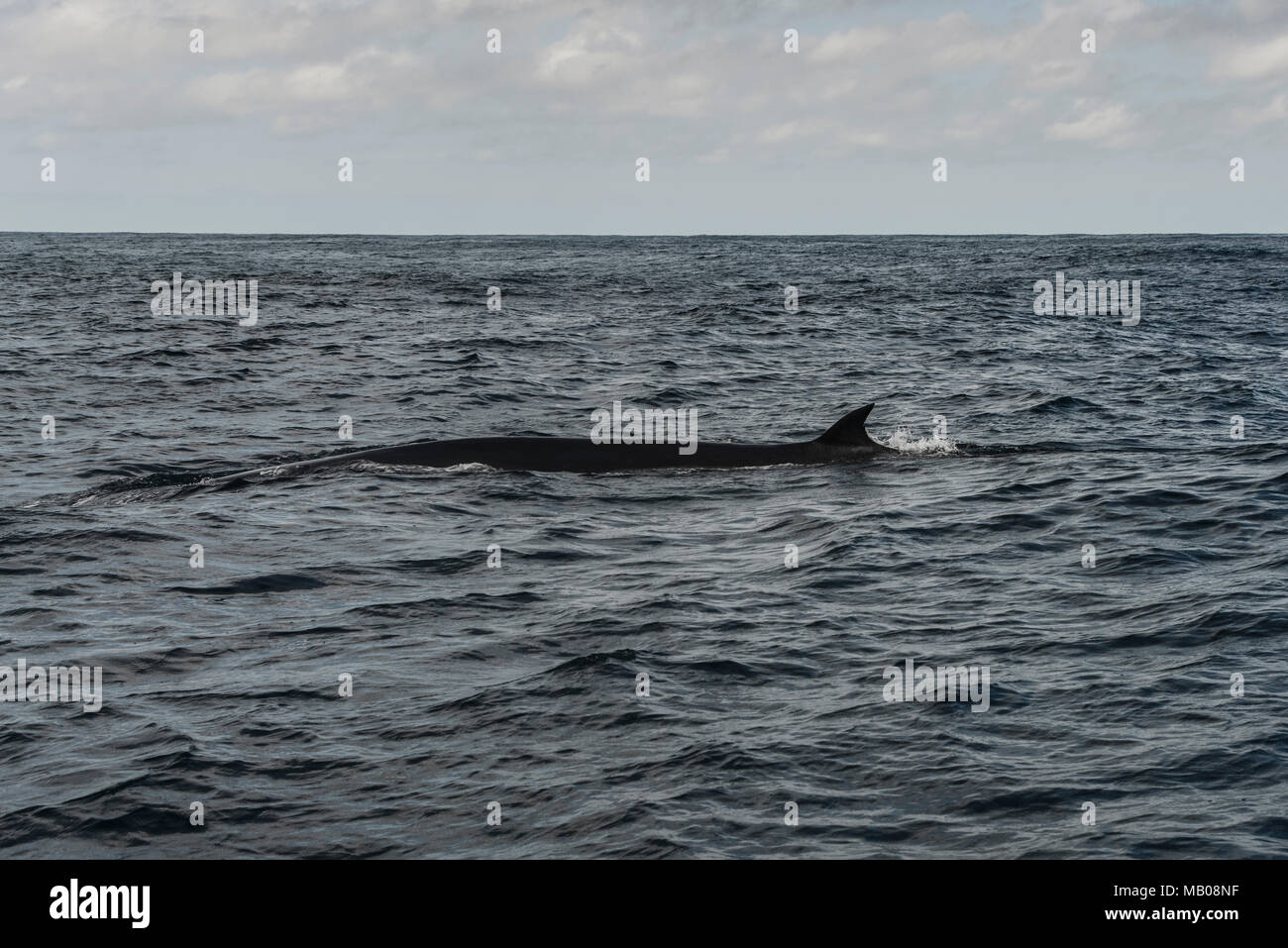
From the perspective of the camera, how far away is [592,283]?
6962cm

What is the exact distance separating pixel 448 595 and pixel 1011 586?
500cm

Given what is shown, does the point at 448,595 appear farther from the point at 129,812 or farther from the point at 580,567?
the point at 129,812

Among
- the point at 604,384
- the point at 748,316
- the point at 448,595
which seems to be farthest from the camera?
the point at 748,316

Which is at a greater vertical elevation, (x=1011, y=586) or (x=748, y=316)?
(x=748, y=316)

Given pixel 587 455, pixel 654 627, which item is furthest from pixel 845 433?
pixel 654 627

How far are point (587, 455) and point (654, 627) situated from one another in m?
7.51

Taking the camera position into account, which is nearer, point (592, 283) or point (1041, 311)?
point (1041, 311)

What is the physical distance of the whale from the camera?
1869cm

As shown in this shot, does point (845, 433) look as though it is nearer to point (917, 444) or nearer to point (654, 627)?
point (917, 444)

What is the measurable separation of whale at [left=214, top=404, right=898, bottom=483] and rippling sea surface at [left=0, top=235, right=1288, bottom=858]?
0.46m

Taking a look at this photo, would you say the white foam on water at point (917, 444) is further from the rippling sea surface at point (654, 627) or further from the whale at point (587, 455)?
the whale at point (587, 455)

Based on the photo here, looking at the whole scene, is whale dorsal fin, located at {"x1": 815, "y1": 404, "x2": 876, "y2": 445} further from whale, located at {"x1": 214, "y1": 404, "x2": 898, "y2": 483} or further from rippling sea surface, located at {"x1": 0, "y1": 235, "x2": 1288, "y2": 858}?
rippling sea surface, located at {"x1": 0, "y1": 235, "x2": 1288, "y2": 858}

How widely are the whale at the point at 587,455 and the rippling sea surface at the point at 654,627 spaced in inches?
18.1
